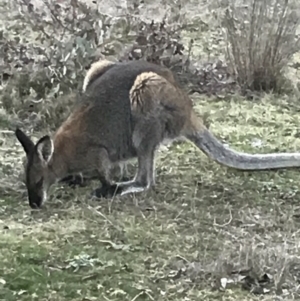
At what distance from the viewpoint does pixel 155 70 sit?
212 inches

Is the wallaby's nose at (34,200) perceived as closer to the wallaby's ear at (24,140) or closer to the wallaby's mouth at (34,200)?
the wallaby's mouth at (34,200)

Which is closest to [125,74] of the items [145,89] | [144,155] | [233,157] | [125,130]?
[145,89]

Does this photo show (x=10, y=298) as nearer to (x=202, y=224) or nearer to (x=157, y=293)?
(x=157, y=293)

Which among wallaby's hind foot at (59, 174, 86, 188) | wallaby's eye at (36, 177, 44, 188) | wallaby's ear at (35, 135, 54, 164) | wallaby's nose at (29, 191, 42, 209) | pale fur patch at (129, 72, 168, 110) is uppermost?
pale fur patch at (129, 72, 168, 110)

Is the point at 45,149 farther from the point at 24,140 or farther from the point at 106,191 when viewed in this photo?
the point at 106,191

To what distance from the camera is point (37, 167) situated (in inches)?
197

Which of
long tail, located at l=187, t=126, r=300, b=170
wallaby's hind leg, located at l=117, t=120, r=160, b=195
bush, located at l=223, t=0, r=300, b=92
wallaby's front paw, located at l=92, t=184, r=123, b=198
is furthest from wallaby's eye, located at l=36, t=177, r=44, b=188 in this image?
bush, located at l=223, t=0, r=300, b=92

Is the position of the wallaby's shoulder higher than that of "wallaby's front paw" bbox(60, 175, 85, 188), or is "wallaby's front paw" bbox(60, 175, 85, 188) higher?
the wallaby's shoulder

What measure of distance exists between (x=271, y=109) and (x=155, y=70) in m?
2.02

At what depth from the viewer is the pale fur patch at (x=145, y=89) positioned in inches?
204

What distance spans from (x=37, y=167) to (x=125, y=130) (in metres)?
0.63

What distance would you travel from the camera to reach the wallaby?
17.0 feet

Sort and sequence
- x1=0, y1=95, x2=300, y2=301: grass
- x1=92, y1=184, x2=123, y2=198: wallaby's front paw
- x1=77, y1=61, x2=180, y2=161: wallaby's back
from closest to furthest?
x1=0, y1=95, x2=300, y2=301: grass
x1=92, y1=184, x2=123, y2=198: wallaby's front paw
x1=77, y1=61, x2=180, y2=161: wallaby's back

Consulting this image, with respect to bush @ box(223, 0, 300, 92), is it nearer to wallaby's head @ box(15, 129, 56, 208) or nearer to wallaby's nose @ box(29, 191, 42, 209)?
wallaby's head @ box(15, 129, 56, 208)
